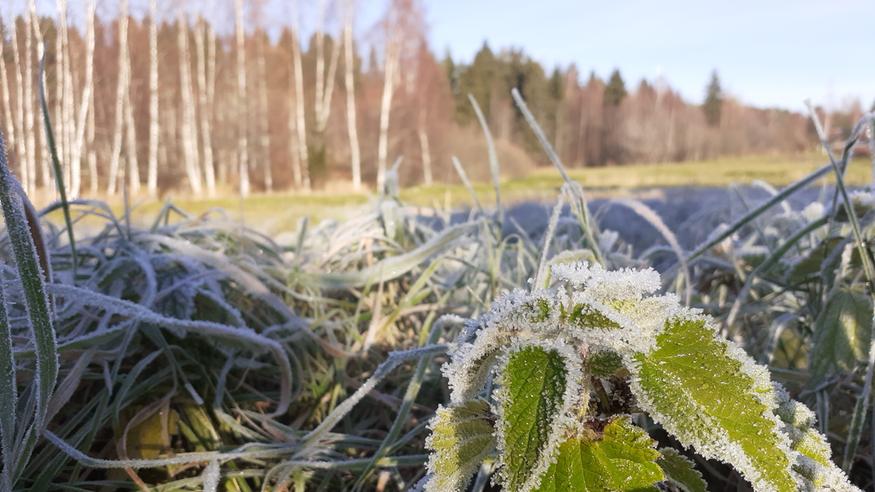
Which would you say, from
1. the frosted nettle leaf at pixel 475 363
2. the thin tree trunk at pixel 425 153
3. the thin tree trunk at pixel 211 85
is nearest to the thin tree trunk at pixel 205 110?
the thin tree trunk at pixel 211 85

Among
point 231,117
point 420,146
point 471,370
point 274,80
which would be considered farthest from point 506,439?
point 420,146

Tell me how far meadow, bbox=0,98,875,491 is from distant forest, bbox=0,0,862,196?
0.62 ft

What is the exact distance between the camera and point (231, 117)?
14.2 meters

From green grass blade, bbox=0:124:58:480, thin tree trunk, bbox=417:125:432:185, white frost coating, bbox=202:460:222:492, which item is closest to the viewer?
green grass blade, bbox=0:124:58:480

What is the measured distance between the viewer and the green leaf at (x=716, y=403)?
10.4 inches

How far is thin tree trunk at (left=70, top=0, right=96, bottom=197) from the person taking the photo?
0.97 m

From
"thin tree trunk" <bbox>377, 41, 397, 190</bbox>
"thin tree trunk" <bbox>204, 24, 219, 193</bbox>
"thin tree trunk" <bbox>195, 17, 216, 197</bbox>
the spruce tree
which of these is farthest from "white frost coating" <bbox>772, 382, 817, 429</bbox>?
the spruce tree

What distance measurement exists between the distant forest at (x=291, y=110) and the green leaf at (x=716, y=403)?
610 mm

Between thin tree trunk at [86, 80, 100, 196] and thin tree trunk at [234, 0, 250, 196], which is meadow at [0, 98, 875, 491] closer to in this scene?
thin tree trunk at [86, 80, 100, 196]

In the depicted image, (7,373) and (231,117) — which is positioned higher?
(231,117)

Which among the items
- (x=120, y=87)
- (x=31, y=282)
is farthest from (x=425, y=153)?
(x=31, y=282)

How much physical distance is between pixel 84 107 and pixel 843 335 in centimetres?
119

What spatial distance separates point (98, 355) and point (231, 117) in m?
14.6

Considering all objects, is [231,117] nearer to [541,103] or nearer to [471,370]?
[471,370]
